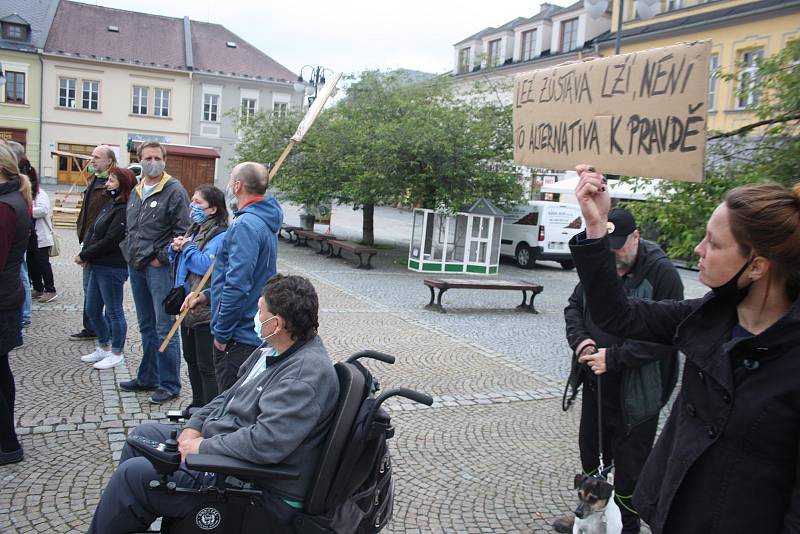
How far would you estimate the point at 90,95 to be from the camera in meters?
42.9

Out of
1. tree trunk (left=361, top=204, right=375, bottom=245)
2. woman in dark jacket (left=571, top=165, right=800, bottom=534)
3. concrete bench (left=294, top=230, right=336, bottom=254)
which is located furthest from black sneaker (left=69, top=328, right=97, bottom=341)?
tree trunk (left=361, top=204, right=375, bottom=245)

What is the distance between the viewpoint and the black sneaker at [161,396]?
5688 millimetres

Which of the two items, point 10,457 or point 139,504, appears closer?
point 139,504

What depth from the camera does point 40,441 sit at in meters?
4.74

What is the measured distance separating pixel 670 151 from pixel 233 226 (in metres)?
2.75

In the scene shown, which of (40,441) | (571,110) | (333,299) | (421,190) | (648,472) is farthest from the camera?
(421,190)

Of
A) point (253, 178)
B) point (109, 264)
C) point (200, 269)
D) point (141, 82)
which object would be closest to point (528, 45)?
point (141, 82)

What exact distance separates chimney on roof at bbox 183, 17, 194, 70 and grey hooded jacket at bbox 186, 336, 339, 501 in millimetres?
45534

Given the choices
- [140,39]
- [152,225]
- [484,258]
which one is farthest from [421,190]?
[140,39]

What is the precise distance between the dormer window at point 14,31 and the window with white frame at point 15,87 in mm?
1988

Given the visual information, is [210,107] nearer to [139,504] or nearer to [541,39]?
[541,39]

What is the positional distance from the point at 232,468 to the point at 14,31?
46.2m

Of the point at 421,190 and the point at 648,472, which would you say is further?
the point at 421,190

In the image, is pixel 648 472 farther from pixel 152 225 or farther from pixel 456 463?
pixel 152 225
